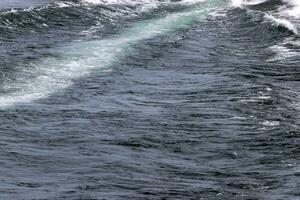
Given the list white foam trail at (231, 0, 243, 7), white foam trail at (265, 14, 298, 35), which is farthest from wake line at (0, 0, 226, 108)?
white foam trail at (265, 14, 298, 35)

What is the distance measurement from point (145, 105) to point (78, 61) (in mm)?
6113

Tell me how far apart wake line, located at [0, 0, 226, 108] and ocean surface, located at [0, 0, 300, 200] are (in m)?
0.05

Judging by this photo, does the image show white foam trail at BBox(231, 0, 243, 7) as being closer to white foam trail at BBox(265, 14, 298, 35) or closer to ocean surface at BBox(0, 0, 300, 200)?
ocean surface at BBox(0, 0, 300, 200)

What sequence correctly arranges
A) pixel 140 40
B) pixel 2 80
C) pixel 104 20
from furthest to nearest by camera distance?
pixel 104 20 → pixel 140 40 → pixel 2 80

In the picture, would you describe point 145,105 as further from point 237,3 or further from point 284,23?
point 237,3

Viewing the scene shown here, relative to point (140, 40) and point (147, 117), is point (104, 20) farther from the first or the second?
point (147, 117)

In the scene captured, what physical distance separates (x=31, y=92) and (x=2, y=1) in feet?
51.9

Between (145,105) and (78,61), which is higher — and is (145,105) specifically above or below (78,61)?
above

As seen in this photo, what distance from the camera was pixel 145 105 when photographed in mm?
20500

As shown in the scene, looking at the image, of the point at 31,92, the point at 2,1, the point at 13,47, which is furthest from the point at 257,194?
the point at 2,1

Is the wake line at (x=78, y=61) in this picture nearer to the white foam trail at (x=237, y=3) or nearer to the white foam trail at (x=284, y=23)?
the white foam trail at (x=237, y=3)

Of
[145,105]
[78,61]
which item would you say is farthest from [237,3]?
[145,105]

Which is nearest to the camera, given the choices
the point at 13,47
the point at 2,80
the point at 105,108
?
the point at 105,108

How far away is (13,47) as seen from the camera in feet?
88.4
